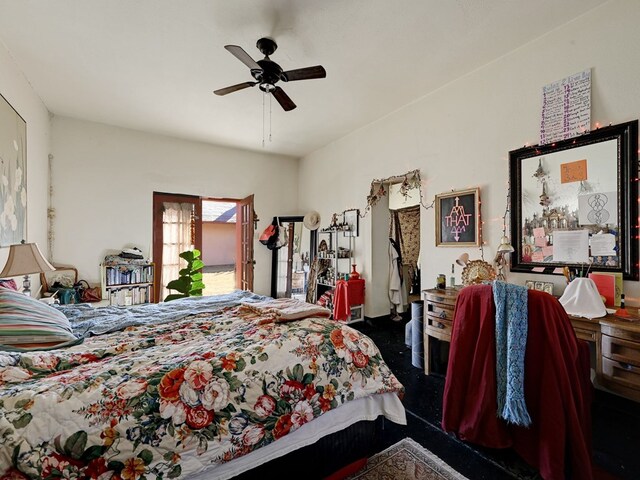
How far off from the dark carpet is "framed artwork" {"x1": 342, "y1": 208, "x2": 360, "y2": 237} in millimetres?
2360

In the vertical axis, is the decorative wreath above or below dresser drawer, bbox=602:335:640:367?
above

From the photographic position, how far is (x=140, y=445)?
0.95m

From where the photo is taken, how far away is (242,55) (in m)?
2.05

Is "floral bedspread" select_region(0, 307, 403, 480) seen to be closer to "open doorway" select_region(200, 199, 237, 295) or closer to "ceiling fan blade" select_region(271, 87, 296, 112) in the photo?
"ceiling fan blade" select_region(271, 87, 296, 112)

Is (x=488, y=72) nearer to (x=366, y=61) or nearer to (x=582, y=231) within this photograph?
(x=366, y=61)

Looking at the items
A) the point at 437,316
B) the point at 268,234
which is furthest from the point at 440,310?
the point at 268,234

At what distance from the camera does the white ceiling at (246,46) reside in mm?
2070

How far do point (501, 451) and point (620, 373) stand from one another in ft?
2.67

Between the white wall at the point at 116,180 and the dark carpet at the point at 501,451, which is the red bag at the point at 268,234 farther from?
the dark carpet at the point at 501,451

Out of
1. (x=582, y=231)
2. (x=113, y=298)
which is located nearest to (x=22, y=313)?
(x=113, y=298)

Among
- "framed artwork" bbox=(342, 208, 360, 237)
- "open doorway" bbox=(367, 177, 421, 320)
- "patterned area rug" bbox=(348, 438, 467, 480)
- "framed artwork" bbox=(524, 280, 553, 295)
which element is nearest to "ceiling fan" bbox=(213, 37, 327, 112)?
"open doorway" bbox=(367, 177, 421, 320)

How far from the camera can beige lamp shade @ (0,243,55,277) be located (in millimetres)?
2057

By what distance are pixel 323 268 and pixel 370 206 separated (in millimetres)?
1402

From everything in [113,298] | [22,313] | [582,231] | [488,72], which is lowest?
[113,298]
